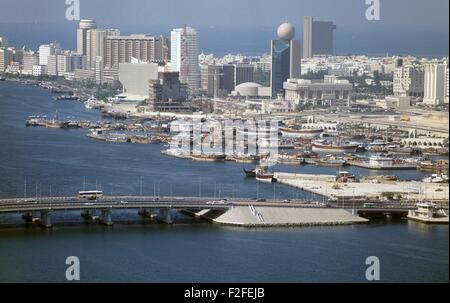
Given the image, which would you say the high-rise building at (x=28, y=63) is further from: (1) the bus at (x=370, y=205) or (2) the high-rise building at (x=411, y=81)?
(1) the bus at (x=370, y=205)

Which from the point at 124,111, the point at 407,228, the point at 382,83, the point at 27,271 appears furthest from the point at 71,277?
the point at 382,83

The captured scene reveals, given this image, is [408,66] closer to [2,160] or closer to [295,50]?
[295,50]

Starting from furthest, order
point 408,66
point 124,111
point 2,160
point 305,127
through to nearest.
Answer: point 408,66, point 124,111, point 305,127, point 2,160

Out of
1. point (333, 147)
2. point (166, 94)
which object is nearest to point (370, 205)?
point (333, 147)

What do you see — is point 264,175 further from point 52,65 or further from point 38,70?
point 52,65

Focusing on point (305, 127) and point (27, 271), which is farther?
point (305, 127)

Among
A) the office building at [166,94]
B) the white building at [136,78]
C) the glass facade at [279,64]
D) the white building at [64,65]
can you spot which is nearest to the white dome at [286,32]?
the glass facade at [279,64]

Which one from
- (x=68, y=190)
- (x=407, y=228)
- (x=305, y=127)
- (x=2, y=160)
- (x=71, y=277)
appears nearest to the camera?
(x=71, y=277)
